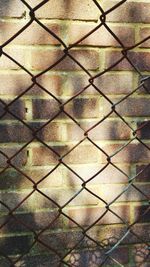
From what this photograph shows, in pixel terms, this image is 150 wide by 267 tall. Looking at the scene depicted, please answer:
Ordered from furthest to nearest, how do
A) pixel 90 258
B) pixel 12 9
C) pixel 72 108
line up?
pixel 90 258, pixel 72 108, pixel 12 9

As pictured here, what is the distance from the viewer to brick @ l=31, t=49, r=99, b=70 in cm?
121

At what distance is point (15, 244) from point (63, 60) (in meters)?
0.67

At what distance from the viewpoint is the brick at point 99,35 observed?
3.98 ft

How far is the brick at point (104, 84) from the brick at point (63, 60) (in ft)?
0.13

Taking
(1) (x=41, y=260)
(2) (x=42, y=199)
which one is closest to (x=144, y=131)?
(2) (x=42, y=199)

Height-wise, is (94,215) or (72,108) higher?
(72,108)

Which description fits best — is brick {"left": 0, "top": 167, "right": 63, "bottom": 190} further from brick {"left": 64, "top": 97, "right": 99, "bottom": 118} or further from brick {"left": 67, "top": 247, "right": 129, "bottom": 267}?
brick {"left": 67, "top": 247, "right": 129, "bottom": 267}

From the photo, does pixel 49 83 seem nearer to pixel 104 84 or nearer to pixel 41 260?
pixel 104 84

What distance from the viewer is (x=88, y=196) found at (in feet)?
4.37

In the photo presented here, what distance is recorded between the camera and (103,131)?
51.0 inches

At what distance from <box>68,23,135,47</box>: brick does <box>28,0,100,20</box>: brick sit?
0.03 metres

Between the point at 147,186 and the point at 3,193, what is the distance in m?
0.53

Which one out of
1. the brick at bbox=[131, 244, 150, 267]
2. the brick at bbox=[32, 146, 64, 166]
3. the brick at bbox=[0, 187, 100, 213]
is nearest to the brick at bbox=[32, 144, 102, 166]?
the brick at bbox=[32, 146, 64, 166]

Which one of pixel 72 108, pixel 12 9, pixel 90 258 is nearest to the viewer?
pixel 12 9
